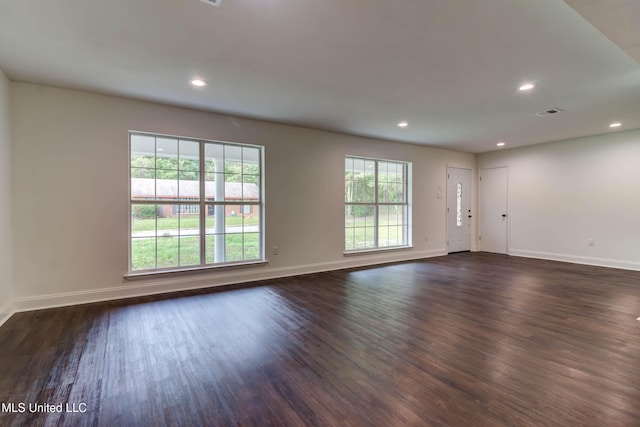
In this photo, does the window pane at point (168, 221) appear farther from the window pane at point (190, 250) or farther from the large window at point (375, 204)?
the large window at point (375, 204)

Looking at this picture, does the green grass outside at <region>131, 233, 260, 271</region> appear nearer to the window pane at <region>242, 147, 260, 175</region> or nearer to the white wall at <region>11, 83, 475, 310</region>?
the white wall at <region>11, 83, 475, 310</region>

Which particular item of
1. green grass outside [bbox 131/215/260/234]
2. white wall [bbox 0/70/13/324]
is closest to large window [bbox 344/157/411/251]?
green grass outside [bbox 131/215/260/234]

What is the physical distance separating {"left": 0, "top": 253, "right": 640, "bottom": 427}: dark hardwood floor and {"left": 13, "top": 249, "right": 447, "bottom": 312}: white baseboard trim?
0.19 metres

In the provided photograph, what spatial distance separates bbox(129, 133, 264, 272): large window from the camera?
4.09 m

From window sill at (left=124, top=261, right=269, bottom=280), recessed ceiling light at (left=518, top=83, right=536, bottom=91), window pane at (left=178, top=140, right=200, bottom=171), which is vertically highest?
recessed ceiling light at (left=518, top=83, right=536, bottom=91)

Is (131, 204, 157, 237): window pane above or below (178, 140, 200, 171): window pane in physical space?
below

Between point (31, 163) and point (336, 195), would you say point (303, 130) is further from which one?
point (31, 163)

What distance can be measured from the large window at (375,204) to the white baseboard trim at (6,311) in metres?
4.69

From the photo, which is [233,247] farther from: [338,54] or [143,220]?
[338,54]

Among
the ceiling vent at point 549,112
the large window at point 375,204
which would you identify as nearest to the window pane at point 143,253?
the large window at point 375,204

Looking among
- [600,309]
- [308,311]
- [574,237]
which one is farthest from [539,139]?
[308,311]

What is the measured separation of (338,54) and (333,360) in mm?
2592

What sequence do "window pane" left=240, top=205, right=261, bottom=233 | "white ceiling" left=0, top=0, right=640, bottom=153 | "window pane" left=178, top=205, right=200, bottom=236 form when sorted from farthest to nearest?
1. "window pane" left=240, top=205, right=261, bottom=233
2. "window pane" left=178, top=205, right=200, bottom=236
3. "white ceiling" left=0, top=0, right=640, bottom=153

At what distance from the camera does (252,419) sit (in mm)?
1647
